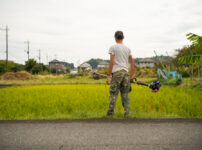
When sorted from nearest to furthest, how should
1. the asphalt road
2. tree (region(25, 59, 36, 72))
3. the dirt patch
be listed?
the asphalt road
the dirt patch
tree (region(25, 59, 36, 72))

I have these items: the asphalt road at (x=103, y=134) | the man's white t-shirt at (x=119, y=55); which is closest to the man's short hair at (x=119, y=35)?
the man's white t-shirt at (x=119, y=55)

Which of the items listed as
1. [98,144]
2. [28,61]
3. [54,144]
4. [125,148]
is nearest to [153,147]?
[125,148]

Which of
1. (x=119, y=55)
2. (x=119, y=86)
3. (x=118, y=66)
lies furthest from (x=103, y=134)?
(x=119, y=55)

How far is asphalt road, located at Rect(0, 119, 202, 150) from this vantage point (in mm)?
2410

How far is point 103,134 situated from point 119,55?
170 cm

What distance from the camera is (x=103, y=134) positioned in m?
2.84

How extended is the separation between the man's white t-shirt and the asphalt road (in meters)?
1.13

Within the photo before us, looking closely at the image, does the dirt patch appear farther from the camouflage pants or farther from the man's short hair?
the man's short hair

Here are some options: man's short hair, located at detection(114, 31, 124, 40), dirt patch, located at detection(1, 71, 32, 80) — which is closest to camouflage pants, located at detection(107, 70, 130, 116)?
man's short hair, located at detection(114, 31, 124, 40)

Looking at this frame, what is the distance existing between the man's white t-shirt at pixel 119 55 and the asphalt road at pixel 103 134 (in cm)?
113

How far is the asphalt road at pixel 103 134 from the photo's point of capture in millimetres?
2410

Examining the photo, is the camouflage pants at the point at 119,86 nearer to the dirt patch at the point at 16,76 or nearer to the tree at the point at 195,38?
the tree at the point at 195,38

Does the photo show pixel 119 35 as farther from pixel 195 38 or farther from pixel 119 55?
pixel 195 38

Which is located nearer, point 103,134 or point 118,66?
point 103,134
